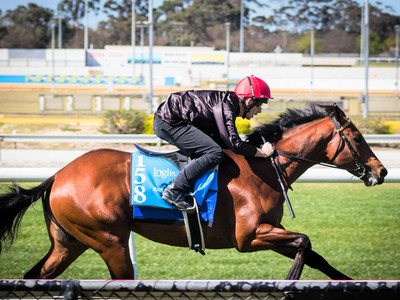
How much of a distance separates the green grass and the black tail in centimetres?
63

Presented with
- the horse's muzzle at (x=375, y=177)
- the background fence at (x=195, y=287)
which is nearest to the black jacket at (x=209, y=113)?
the horse's muzzle at (x=375, y=177)

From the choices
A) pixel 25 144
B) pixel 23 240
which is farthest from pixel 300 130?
pixel 25 144

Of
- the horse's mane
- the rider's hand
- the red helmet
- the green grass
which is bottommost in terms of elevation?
the green grass

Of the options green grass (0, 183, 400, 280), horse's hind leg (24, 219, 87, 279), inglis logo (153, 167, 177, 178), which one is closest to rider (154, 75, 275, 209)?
inglis logo (153, 167, 177, 178)

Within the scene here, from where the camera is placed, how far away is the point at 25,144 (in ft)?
59.7

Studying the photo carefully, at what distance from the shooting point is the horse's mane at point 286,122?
16.4 ft

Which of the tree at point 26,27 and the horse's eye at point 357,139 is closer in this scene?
the horse's eye at point 357,139

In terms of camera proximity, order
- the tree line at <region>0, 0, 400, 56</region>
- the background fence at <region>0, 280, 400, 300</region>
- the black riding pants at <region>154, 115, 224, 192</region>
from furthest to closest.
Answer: the tree line at <region>0, 0, 400, 56</region> → the black riding pants at <region>154, 115, 224, 192</region> → the background fence at <region>0, 280, 400, 300</region>

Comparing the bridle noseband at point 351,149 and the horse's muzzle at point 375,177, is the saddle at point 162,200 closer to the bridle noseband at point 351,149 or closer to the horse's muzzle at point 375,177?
the bridle noseband at point 351,149

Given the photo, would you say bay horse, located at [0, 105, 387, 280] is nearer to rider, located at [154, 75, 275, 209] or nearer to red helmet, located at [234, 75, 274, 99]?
rider, located at [154, 75, 275, 209]

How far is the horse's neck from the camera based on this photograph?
4.93 m

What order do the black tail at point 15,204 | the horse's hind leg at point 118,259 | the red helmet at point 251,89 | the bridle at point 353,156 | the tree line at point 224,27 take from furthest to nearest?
1. the tree line at point 224,27
2. the bridle at point 353,156
3. the red helmet at point 251,89
4. the black tail at point 15,204
5. the horse's hind leg at point 118,259

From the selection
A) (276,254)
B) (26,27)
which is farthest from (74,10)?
(276,254)

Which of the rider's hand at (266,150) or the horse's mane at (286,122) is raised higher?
the horse's mane at (286,122)
